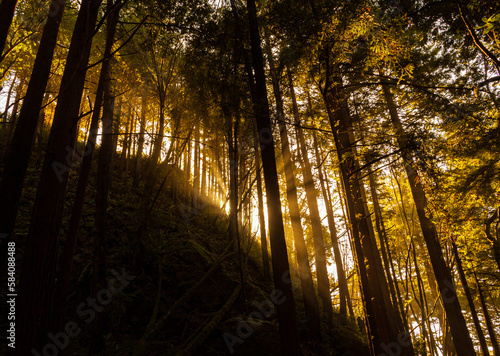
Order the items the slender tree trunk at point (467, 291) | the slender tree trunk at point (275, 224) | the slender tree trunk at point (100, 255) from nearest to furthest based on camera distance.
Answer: the slender tree trunk at point (275, 224) < the slender tree trunk at point (100, 255) < the slender tree trunk at point (467, 291)

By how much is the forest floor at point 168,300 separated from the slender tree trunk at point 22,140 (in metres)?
3.53

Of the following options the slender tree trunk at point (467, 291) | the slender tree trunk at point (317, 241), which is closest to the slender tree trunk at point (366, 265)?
the slender tree trunk at point (317, 241)

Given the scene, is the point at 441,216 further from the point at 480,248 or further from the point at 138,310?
the point at 138,310

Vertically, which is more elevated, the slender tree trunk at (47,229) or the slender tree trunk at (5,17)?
the slender tree trunk at (5,17)

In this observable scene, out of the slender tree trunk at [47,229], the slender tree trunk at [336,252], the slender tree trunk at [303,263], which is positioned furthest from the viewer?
the slender tree trunk at [336,252]

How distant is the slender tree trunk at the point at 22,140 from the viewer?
2.92 metres

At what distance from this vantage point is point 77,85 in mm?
3316

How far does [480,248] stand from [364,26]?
13.8m

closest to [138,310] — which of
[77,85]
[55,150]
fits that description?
[55,150]

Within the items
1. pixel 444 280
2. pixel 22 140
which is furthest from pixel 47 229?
pixel 444 280

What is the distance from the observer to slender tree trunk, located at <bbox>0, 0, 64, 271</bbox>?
292 cm

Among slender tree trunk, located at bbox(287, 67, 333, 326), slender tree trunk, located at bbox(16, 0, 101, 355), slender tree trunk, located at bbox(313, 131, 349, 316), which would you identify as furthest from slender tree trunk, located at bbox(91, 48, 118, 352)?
slender tree trunk, located at bbox(313, 131, 349, 316)

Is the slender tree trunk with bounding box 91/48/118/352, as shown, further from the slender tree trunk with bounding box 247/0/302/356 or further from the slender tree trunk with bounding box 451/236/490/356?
the slender tree trunk with bounding box 451/236/490/356

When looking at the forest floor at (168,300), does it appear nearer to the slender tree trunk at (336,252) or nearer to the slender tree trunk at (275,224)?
the slender tree trunk at (336,252)
